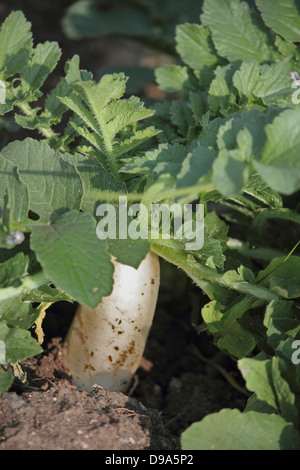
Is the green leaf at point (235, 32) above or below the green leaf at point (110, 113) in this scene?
above

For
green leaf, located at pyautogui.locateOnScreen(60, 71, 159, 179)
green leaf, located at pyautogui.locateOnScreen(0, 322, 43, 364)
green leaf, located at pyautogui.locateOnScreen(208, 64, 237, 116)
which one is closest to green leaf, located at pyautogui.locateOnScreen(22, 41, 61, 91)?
green leaf, located at pyautogui.locateOnScreen(60, 71, 159, 179)

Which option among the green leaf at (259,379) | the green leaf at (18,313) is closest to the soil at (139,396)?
the green leaf at (18,313)

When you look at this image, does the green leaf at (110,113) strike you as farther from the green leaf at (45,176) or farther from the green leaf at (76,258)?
the green leaf at (76,258)

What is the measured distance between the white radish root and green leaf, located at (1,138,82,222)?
0.23 m

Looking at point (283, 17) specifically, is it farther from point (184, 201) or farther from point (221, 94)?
point (184, 201)

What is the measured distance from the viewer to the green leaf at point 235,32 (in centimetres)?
158

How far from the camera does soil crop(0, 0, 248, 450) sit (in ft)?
3.55

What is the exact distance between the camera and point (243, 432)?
1013 mm

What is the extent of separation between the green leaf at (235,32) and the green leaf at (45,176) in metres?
0.65

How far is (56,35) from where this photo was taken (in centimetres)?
298

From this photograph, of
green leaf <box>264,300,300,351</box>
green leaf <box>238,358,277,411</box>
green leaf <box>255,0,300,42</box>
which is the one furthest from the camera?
green leaf <box>255,0,300,42</box>

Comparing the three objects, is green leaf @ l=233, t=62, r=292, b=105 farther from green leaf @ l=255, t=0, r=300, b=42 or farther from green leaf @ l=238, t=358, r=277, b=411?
green leaf @ l=238, t=358, r=277, b=411

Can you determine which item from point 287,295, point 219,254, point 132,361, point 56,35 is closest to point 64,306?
point 132,361

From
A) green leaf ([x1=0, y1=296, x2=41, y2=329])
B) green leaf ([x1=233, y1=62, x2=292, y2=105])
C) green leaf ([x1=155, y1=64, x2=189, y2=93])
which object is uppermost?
green leaf ([x1=233, y1=62, x2=292, y2=105])
